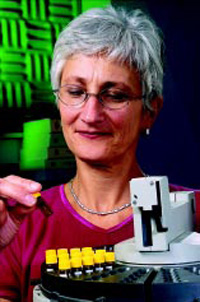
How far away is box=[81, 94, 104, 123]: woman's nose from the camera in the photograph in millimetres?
1612

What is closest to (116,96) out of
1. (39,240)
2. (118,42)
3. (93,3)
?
(118,42)

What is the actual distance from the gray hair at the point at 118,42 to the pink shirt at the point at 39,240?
1.29 ft

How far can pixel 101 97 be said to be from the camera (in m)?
1.65


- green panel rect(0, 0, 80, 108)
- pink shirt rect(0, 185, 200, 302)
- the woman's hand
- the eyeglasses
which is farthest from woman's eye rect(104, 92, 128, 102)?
green panel rect(0, 0, 80, 108)

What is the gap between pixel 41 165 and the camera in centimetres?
224

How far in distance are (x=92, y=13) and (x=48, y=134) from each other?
2.18 ft

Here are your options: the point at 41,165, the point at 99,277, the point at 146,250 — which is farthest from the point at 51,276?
the point at 41,165

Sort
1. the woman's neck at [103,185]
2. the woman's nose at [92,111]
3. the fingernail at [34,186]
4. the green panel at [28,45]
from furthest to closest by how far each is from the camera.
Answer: the green panel at [28,45] < the woman's neck at [103,185] < the woman's nose at [92,111] < the fingernail at [34,186]

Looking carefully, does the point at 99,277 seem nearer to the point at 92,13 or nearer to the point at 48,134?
the point at 92,13

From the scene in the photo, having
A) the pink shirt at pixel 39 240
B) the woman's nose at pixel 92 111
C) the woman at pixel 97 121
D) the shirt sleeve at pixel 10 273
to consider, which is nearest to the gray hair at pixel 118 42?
the woman at pixel 97 121

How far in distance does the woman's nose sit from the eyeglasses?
0.01 m

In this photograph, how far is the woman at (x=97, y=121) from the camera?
164cm

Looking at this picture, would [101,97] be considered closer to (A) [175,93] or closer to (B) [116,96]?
(B) [116,96]

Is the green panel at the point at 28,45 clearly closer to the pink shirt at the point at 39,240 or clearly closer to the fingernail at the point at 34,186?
the pink shirt at the point at 39,240
